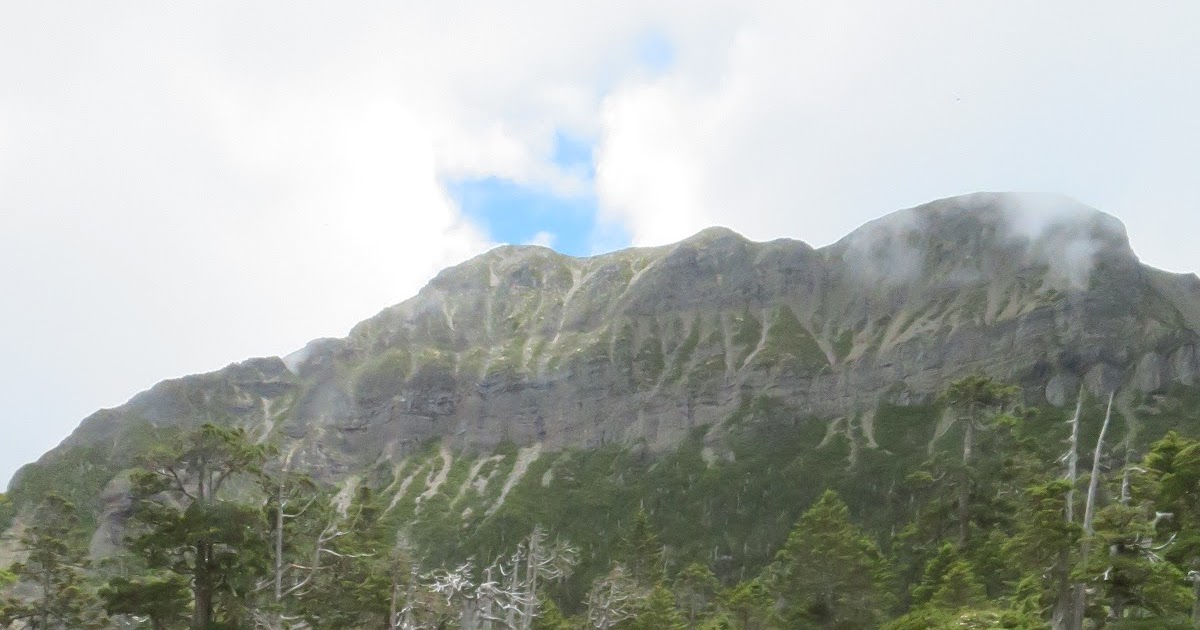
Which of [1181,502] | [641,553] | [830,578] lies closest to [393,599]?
[830,578]

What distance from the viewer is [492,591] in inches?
1267

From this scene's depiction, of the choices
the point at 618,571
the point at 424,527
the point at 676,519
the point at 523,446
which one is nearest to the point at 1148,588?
the point at 618,571

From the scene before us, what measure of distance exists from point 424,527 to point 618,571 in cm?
11135

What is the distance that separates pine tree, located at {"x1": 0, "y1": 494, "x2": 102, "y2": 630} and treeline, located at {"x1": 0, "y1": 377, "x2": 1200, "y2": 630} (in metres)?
0.16

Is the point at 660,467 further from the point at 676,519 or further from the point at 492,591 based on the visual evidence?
the point at 492,591

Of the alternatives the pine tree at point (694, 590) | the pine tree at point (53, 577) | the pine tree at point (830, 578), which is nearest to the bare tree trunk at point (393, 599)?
the pine tree at point (830, 578)

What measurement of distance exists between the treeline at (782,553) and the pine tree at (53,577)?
0.16 m

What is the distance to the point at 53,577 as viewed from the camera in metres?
47.2

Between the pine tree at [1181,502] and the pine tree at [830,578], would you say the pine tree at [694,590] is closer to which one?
the pine tree at [830,578]

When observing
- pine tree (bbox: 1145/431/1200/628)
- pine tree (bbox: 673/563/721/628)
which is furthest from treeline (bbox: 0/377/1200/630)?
pine tree (bbox: 673/563/721/628)

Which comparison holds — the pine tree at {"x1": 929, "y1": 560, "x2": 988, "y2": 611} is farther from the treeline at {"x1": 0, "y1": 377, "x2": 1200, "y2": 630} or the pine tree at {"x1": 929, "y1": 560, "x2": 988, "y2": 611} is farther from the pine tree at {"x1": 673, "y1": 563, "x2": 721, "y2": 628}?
the pine tree at {"x1": 673, "y1": 563, "x2": 721, "y2": 628}

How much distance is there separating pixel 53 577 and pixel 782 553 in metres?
39.7

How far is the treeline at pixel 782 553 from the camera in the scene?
2431cm

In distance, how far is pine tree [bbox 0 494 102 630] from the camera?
43688 mm
